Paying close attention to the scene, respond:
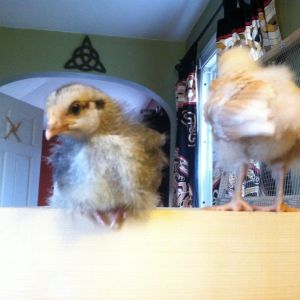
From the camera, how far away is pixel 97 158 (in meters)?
0.34

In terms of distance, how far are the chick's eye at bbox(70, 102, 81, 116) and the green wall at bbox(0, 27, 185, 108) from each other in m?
2.44

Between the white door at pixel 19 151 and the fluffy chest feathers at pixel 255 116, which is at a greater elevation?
the white door at pixel 19 151

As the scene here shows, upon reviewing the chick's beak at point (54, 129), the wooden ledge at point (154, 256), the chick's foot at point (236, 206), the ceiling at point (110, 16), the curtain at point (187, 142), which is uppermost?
the ceiling at point (110, 16)

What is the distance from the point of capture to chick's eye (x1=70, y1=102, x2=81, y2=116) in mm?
336

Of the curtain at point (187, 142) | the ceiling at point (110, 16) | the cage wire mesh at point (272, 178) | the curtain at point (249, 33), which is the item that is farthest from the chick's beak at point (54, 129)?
the ceiling at point (110, 16)

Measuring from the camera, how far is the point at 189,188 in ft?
7.22

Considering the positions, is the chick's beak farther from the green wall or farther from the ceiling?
the green wall

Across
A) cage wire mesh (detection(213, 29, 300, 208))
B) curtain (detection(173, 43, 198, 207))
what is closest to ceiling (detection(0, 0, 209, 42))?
curtain (detection(173, 43, 198, 207))

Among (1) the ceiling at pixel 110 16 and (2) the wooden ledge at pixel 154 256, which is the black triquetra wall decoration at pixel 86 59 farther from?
(2) the wooden ledge at pixel 154 256

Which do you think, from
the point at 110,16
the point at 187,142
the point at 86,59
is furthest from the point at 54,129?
the point at 86,59

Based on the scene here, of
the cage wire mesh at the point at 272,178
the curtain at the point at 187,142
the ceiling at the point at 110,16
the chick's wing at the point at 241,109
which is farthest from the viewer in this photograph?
the ceiling at the point at 110,16

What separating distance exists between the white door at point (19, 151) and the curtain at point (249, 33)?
4.93ft

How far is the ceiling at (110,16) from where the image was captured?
235 centimetres

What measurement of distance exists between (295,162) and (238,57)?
21 cm
